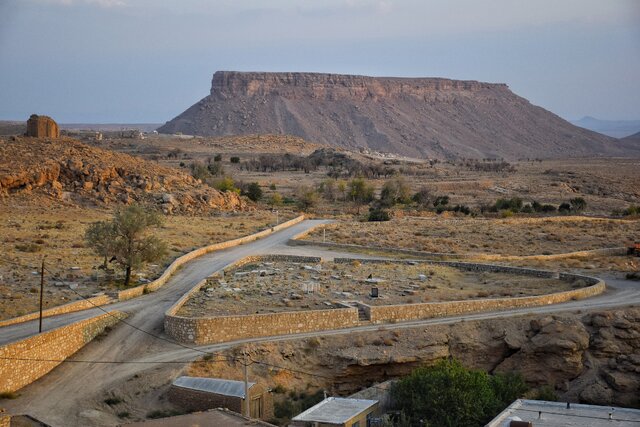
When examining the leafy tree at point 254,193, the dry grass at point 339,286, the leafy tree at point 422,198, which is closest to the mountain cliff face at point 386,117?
the leafy tree at point 422,198

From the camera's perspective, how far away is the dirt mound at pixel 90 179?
151 ft

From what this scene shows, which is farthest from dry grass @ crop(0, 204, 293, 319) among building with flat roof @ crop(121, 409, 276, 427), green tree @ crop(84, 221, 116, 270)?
building with flat roof @ crop(121, 409, 276, 427)

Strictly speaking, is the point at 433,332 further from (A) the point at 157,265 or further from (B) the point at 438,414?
(A) the point at 157,265

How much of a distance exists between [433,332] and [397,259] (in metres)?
10.9

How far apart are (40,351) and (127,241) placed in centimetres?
912

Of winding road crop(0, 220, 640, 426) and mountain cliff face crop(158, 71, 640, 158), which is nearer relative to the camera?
winding road crop(0, 220, 640, 426)

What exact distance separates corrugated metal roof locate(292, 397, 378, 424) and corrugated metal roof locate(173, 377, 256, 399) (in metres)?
1.72

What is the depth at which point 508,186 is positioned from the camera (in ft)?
254

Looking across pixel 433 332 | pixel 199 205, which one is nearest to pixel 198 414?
pixel 433 332

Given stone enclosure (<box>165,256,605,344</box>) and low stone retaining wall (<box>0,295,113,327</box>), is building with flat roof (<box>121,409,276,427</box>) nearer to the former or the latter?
stone enclosure (<box>165,256,605,344</box>)

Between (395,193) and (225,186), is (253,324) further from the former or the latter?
(395,193)

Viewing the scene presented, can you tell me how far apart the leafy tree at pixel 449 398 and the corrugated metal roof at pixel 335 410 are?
1.37 meters

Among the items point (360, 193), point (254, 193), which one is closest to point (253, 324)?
point (254, 193)

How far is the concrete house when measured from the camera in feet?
63.4
